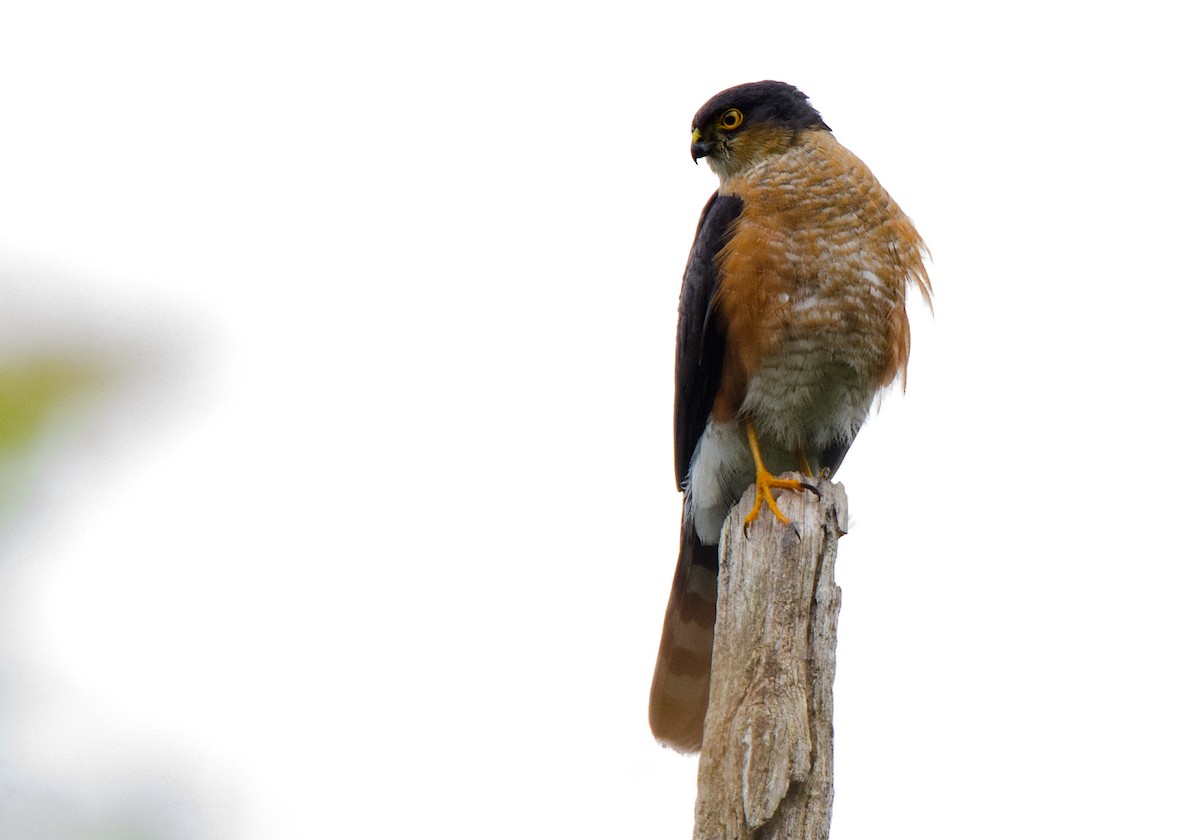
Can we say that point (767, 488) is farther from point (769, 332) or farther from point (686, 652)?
point (686, 652)

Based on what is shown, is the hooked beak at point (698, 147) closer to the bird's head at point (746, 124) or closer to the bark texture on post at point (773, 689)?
the bird's head at point (746, 124)

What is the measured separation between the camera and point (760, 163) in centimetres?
477

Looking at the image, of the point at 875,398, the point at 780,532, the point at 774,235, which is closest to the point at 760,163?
the point at 774,235

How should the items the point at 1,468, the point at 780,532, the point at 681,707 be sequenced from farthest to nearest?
the point at 681,707, the point at 780,532, the point at 1,468

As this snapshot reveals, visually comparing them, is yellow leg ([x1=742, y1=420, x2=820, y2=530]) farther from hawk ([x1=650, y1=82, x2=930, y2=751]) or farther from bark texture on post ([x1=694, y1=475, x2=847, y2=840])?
hawk ([x1=650, y1=82, x2=930, y2=751])

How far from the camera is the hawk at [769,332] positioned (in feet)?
14.1

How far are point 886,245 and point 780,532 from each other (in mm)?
1487

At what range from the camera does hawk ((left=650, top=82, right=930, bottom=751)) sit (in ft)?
14.1

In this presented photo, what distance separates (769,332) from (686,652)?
1158mm

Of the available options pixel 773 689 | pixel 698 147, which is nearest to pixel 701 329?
pixel 698 147

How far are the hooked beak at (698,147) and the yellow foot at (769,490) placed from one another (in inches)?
62.2

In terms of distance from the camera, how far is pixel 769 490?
Result: 3.78m

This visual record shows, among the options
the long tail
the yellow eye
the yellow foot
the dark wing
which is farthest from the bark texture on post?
the yellow eye

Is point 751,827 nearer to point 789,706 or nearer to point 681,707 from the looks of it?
point 789,706
